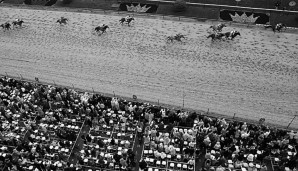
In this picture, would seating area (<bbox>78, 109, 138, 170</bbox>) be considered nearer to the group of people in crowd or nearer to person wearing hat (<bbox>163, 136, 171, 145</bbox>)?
the group of people in crowd

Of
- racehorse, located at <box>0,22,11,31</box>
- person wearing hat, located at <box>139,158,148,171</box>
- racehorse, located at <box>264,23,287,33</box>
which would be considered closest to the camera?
person wearing hat, located at <box>139,158,148,171</box>

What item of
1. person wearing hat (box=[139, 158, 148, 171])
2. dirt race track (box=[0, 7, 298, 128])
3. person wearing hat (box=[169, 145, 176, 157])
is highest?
dirt race track (box=[0, 7, 298, 128])

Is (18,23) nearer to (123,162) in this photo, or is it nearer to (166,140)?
(123,162)

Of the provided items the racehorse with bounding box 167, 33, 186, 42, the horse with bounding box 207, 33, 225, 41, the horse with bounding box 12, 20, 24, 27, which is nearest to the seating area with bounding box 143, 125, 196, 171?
the racehorse with bounding box 167, 33, 186, 42

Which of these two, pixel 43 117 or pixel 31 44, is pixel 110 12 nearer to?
pixel 31 44

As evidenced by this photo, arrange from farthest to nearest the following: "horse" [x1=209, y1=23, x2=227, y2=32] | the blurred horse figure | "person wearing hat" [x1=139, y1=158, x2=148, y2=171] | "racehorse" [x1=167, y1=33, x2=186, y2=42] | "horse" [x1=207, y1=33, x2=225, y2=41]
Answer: the blurred horse figure, "racehorse" [x1=167, y1=33, x2=186, y2=42], "horse" [x1=209, y1=23, x2=227, y2=32], "horse" [x1=207, y1=33, x2=225, y2=41], "person wearing hat" [x1=139, y1=158, x2=148, y2=171]

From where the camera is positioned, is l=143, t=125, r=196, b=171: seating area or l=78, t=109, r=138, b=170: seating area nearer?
l=143, t=125, r=196, b=171: seating area

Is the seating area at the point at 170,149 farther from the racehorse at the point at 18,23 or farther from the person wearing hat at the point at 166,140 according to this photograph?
the racehorse at the point at 18,23
